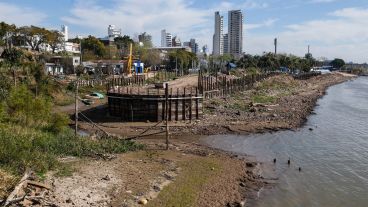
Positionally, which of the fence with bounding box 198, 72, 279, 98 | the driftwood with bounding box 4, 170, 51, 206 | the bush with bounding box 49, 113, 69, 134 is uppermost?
the fence with bounding box 198, 72, 279, 98

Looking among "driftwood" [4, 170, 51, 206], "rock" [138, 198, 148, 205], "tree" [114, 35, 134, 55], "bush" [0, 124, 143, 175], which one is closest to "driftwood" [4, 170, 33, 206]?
"driftwood" [4, 170, 51, 206]

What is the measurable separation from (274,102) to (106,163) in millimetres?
47900

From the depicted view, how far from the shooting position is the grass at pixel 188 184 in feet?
68.9

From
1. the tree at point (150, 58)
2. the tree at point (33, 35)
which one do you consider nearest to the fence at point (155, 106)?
the tree at point (33, 35)

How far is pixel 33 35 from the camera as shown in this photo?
113m

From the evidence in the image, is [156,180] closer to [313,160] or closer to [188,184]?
[188,184]

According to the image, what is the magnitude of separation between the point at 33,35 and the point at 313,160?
96536 millimetres

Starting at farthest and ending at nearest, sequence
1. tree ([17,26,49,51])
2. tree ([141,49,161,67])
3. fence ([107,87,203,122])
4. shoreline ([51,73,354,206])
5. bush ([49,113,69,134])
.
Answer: tree ([141,49,161,67]) → tree ([17,26,49,51]) → fence ([107,87,203,122]) → bush ([49,113,69,134]) → shoreline ([51,73,354,206])

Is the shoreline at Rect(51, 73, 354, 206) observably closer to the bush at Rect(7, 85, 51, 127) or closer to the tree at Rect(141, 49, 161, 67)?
the bush at Rect(7, 85, 51, 127)

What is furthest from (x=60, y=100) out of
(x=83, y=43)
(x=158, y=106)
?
(x=83, y=43)

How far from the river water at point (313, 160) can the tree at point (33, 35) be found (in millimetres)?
81088

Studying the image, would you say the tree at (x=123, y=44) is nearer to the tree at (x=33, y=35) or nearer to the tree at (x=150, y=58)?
the tree at (x=150, y=58)

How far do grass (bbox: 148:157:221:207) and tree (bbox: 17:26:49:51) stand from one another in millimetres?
92727

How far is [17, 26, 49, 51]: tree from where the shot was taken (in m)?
111
